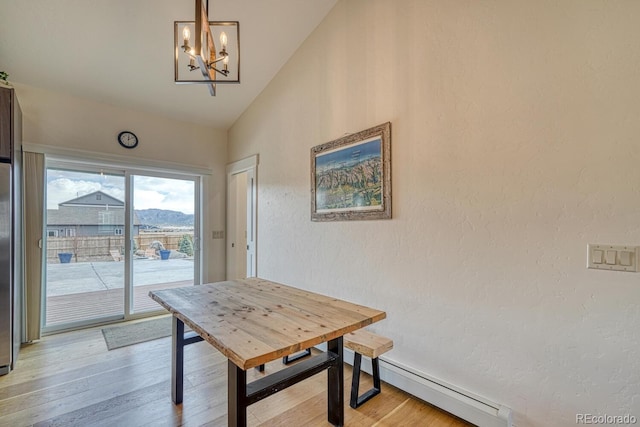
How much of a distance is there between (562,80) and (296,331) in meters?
1.84

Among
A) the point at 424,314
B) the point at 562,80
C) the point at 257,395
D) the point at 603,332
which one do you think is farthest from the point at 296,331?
the point at 562,80

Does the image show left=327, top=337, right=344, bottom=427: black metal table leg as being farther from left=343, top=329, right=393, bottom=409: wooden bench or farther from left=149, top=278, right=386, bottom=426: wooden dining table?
left=343, top=329, right=393, bottom=409: wooden bench

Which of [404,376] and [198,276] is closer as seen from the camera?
[404,376]

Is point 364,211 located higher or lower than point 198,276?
higher

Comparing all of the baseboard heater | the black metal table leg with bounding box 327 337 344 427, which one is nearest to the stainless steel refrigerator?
the black metal table leg with bounding box 327 337 344 427

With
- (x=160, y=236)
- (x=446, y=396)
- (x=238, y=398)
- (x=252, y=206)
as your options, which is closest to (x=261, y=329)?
(x=238, y=398)

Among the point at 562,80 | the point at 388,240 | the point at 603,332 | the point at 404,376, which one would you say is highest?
the point at 562,80

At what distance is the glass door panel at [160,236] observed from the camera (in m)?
3.78

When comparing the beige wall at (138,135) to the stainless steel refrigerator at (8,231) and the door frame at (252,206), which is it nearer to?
the door frame at (252,206)

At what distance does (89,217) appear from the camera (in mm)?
3457

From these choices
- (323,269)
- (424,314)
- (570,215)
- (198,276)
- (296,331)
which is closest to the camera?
(296,331)

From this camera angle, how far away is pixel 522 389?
5.29ft

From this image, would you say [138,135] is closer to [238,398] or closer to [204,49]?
[204,49]

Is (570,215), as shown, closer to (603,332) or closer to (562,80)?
(603,332)
